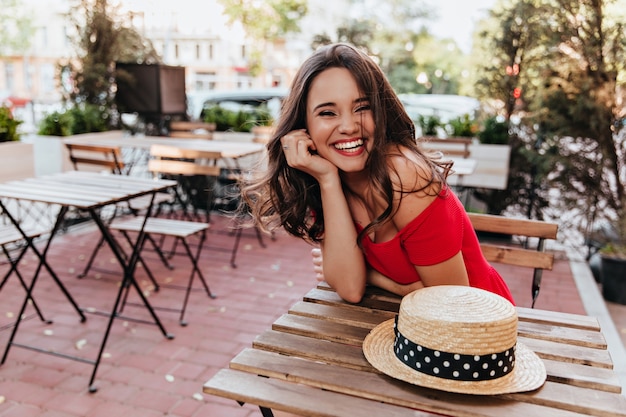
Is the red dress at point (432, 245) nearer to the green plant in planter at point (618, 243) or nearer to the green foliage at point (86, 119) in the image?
the green plant in planter at point (618, 243)

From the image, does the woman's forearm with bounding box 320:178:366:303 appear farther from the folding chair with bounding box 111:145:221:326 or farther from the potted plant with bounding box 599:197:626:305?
the potted plant with bounding box 599:197:626:305

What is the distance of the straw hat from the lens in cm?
113

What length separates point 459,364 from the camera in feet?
3.72

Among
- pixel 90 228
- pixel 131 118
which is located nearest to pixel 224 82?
pixel 131 118

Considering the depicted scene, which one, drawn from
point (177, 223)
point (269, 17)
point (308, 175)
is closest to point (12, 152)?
point (177, 223)

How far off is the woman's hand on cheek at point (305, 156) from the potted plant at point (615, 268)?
4.00 meters

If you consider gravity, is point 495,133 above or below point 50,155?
above

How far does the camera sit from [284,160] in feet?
6.05

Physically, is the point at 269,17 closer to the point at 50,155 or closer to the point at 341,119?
the point at 50,155

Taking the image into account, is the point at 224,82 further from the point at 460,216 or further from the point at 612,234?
the point at 460,216

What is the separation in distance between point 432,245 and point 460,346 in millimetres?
440

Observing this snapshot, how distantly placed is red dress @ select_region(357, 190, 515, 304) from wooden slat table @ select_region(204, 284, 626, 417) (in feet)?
0.61

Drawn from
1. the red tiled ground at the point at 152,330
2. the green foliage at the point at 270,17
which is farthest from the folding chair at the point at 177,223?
the green foliage at the point at 270,17

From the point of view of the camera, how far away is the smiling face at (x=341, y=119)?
63.3 inches
